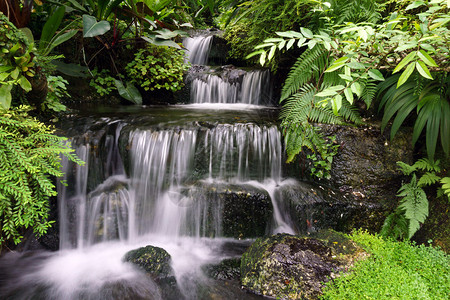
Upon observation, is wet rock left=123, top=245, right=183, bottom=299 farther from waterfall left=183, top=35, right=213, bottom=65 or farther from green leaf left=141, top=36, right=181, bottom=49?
waterfall left=183, top=35, right=213, bottom=65

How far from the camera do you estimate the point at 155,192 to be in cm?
385

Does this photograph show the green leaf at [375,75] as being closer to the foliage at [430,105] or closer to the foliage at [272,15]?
the foliage at [430,105]

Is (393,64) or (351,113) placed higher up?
(393,64)

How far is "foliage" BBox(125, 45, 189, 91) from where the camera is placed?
19.9 ft

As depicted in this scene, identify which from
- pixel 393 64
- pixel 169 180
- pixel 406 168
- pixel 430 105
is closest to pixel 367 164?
pixel 406 168

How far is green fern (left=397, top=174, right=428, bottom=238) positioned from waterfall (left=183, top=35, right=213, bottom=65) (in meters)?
6.67

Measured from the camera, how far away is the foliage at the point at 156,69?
6.05m

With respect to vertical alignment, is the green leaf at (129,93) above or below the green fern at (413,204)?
above

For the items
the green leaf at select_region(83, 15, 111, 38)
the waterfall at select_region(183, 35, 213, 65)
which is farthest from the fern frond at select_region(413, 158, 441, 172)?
the waterfall at select_region(183, 35, 213, 65)

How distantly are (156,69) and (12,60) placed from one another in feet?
11.6

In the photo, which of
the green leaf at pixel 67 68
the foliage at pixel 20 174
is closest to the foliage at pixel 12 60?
the foliage at pixel 20 174

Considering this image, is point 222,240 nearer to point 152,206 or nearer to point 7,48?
point 152,206

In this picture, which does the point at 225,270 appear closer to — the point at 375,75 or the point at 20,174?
the point at 20,174

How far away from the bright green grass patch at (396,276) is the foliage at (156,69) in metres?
5.06
